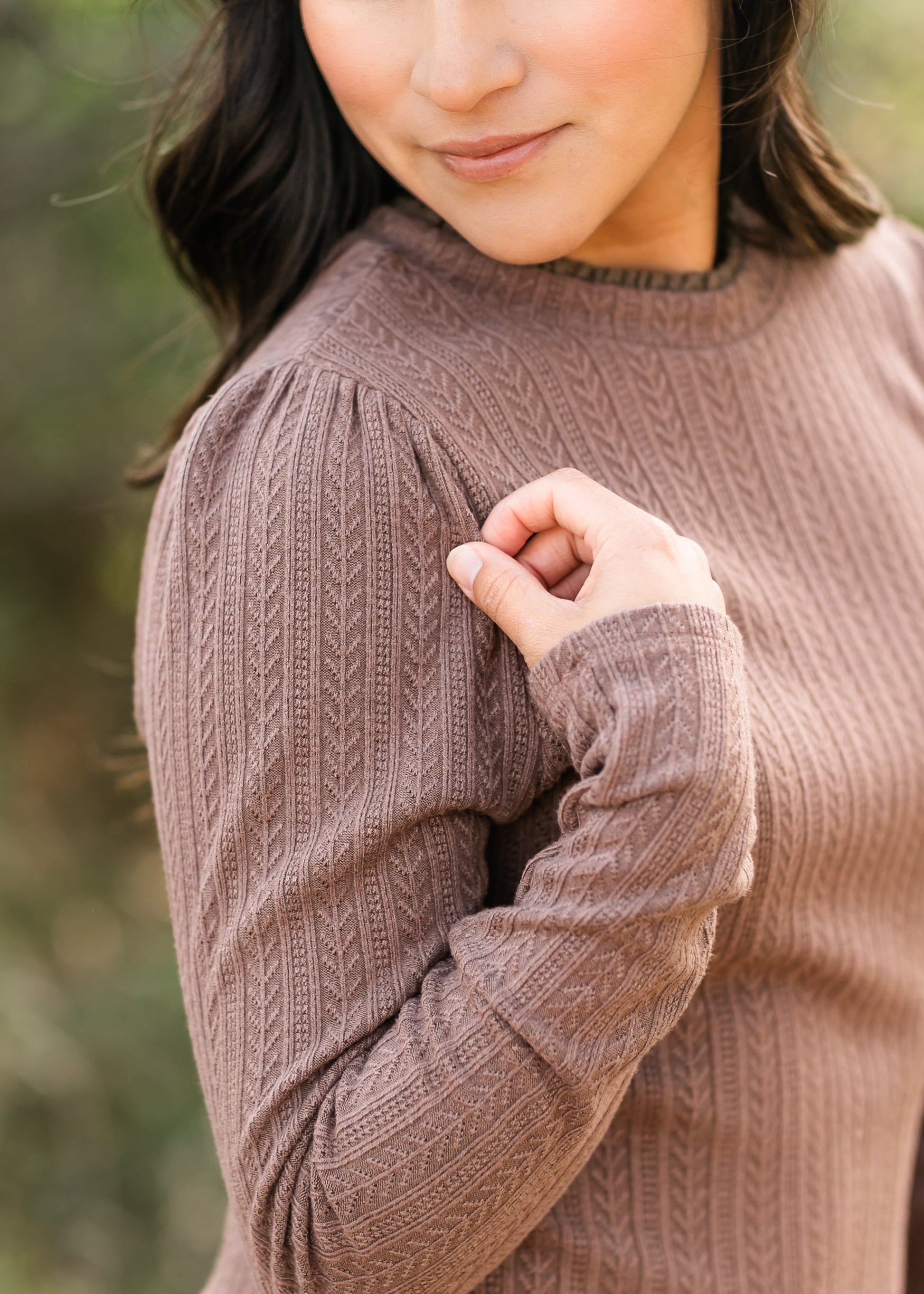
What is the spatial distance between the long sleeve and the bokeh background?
113cm

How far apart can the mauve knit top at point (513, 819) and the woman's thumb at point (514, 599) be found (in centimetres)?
2

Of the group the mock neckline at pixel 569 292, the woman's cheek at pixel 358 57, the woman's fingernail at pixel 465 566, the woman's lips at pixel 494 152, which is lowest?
the woman's fingernail at pixel 465 566

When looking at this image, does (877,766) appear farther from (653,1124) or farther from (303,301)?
(303,301)

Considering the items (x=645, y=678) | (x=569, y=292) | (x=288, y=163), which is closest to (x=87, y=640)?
(x=288, y=163)

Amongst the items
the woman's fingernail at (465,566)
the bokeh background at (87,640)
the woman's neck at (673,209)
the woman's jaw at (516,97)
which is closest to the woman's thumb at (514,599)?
the woman's fingernail at (465,566)

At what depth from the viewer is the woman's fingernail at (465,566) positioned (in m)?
0.82

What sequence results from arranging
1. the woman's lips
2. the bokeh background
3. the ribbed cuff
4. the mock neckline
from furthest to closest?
1. the bokeh background
2. the mock neckline
3. the woman's lips
4. the ribbed cuff

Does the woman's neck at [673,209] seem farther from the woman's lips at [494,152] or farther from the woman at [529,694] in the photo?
the woman's lips at [494,152]

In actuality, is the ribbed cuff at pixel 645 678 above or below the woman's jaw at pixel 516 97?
below

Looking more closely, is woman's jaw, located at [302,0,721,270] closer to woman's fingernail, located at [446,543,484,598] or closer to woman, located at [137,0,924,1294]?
woman, located at [137,0,924,1294]

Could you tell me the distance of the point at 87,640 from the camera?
2443 mm

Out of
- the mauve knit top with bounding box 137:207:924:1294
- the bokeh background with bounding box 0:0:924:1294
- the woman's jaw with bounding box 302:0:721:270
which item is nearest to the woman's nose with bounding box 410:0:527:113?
the woman's jaw with bounding box 302:0:721:270

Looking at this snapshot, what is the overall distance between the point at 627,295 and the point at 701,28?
0.22 m

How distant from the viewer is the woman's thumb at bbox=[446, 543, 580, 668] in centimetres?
80
